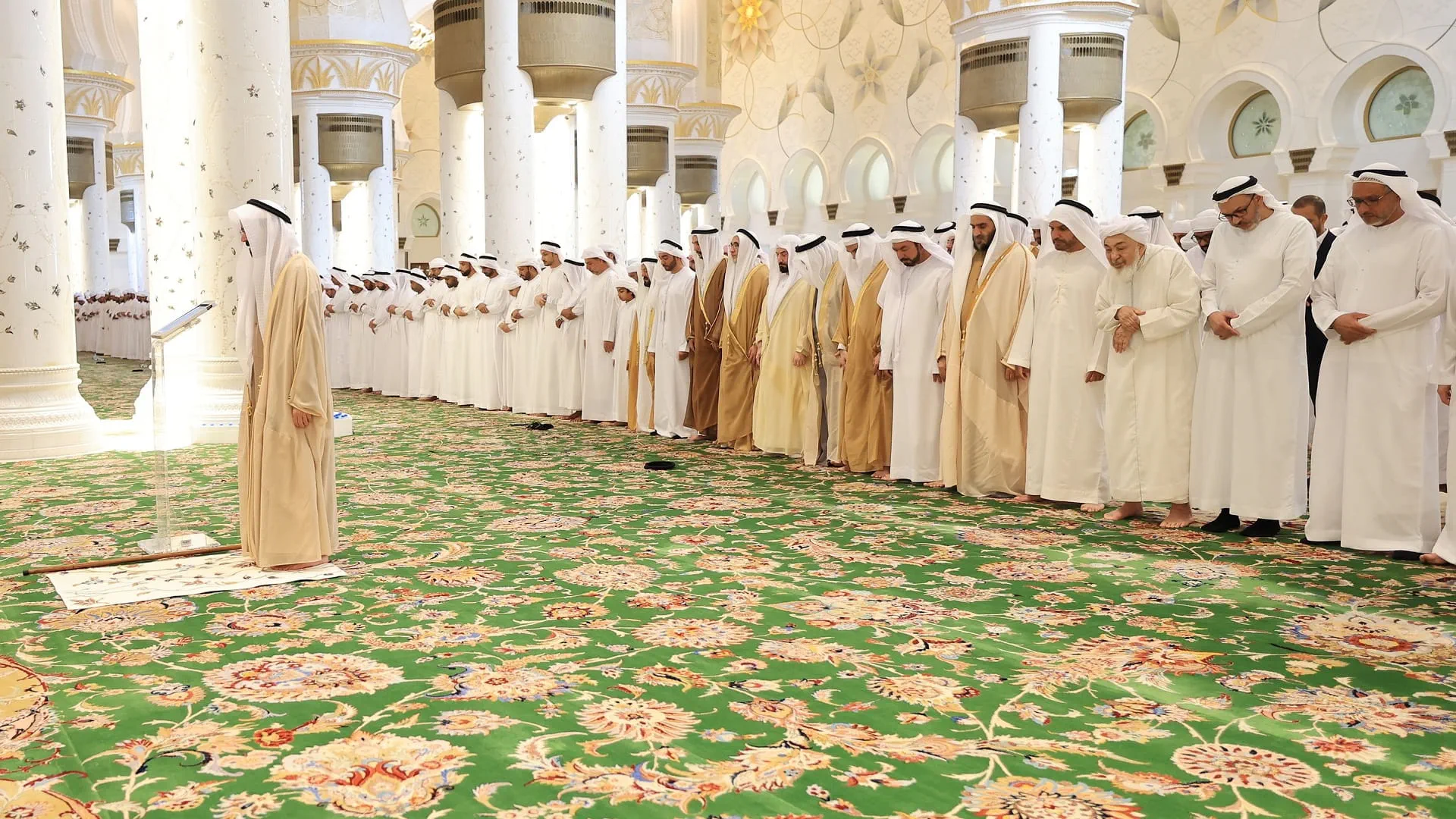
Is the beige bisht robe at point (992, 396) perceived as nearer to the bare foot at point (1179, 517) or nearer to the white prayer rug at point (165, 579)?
the bare foot at point (1179, 517)

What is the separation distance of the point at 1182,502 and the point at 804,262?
103 inches

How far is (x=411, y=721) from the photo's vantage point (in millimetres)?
2533

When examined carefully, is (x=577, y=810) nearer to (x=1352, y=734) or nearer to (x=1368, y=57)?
(x=1352, y=734)

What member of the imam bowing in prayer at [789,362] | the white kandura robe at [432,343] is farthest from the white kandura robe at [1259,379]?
the white kandura robe at [432,343]

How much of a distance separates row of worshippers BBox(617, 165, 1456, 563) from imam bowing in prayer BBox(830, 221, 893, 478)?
12 millimetres

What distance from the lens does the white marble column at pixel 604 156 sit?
1080 cm

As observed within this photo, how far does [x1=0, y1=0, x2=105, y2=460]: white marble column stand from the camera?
6312 mm

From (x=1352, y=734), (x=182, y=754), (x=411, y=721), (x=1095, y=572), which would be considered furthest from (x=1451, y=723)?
(x=182, y=754)

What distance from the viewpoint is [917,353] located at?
5.93 meters

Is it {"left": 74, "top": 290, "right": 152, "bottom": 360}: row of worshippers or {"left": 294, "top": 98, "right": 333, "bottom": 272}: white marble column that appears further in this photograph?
{"left": 74, "top": 290, "right": 152, "bottom": 360}: row of worshippers

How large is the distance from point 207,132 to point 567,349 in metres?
3.31

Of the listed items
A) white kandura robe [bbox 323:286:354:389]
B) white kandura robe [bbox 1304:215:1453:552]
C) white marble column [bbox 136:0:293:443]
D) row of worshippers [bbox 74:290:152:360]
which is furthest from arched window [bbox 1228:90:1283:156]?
row of worshippers [bbox 74:290:152:360]

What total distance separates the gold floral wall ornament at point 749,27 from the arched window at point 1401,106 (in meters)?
9.99

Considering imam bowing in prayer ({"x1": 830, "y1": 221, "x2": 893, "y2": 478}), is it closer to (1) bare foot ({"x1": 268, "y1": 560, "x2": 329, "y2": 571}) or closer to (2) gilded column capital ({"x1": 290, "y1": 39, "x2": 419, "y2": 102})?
(1) bare foot ({"x1": 268, "y1": 560, "x2": 329, "y2": 571})
